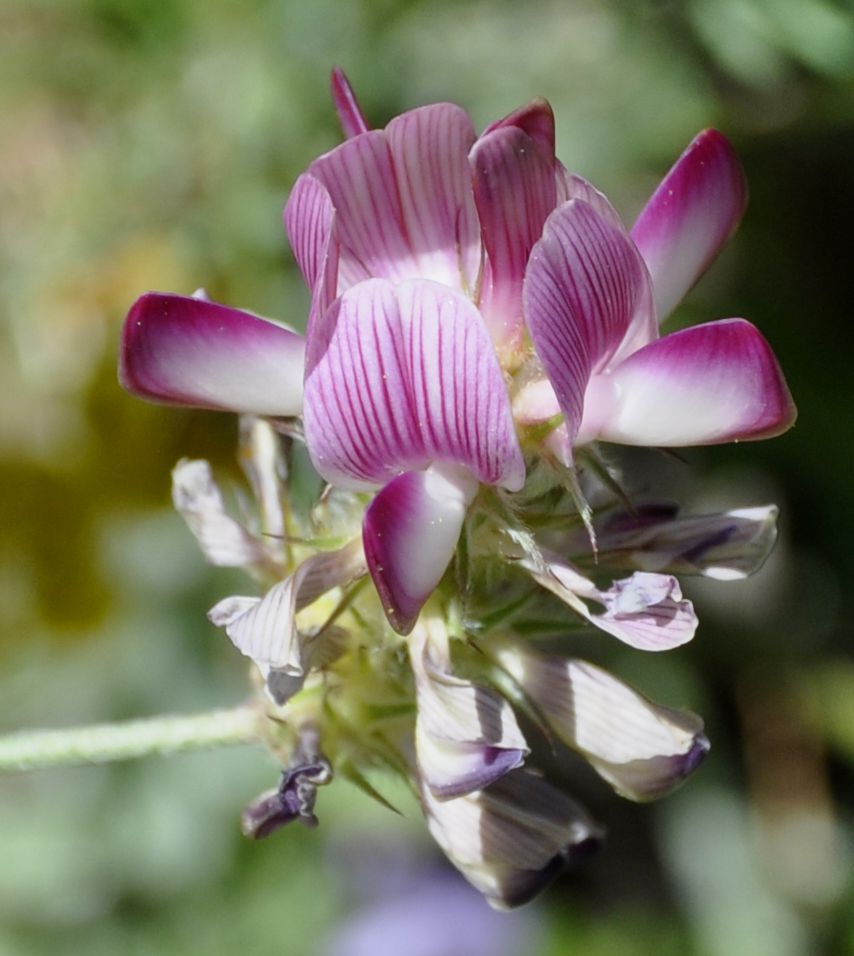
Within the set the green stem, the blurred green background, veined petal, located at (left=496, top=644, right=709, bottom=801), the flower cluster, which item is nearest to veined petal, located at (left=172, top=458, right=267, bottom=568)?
the flower cluster

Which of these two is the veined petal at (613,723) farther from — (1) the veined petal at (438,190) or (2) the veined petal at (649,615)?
(1) the veined petal at (438,190)

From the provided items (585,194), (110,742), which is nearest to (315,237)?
(585,194)

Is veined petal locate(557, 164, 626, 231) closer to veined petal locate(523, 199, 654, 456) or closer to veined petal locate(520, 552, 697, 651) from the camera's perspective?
veined petal locate(523, 199, 654, 456)

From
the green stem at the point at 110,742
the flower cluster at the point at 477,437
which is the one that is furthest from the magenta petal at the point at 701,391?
the green stem at the point at 110,742

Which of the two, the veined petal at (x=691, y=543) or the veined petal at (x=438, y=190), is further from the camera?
the veined petal at (x=691, y=543)

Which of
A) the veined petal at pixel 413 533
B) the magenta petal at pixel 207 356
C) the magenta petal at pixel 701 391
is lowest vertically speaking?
the veined petal at pixel 413 533

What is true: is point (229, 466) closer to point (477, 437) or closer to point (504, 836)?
point (504, 836)

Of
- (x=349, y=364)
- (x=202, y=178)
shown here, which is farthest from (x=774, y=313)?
(x=349, y=364)
